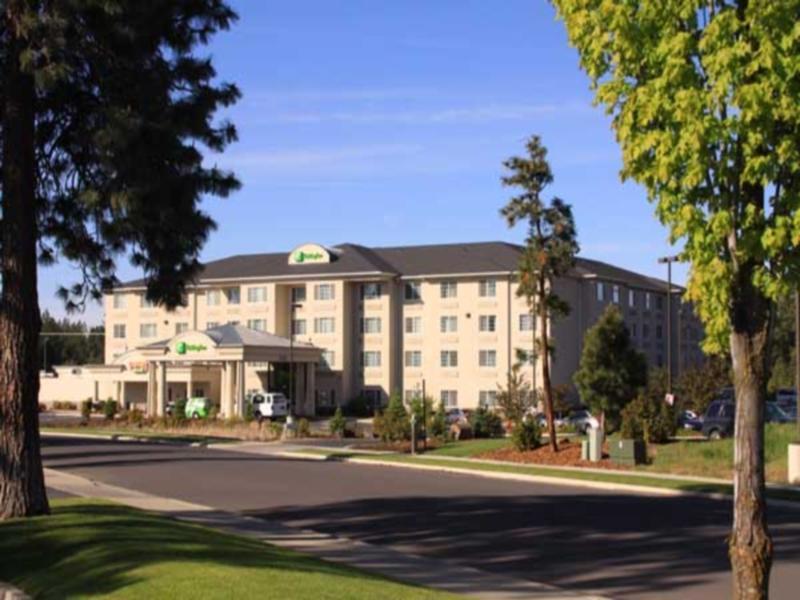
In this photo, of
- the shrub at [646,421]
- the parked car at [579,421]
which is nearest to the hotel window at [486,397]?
the parked car at [579,421]

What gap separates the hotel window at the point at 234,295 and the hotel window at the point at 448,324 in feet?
56.0

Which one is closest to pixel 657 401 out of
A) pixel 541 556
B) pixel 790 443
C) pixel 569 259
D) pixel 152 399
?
pixel 569 259

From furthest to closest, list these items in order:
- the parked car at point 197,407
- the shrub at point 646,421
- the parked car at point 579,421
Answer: the parked car at point 197,407 < the parked car at point 579,421 < the shrub at point 646,421

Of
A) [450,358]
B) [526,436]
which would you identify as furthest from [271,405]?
[526,436]

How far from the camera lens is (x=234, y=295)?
86.4 meters

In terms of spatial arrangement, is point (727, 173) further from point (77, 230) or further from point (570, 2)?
point (77, 230)

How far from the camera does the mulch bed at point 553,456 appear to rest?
34000 millimetres

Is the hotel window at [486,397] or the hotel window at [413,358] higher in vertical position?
the hotel window at [413,358]

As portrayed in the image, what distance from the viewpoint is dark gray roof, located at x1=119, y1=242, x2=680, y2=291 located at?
78062 mm

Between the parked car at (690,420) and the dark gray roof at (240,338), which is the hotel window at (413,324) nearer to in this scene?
the dark gray roof at (240,338)

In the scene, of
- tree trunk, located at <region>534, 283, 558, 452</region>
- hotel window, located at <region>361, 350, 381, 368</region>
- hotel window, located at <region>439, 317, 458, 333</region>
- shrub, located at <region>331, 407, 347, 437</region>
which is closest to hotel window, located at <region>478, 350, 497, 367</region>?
hotel window, located at <region>439, 317, 458, 333</region>

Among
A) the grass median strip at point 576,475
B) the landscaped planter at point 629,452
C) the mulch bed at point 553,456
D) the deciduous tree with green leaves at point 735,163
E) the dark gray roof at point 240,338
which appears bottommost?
the grass median strip at point 576,475

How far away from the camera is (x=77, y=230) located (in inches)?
748

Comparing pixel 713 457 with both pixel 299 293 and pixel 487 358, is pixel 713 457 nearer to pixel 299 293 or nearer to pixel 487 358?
pixel 487 358
